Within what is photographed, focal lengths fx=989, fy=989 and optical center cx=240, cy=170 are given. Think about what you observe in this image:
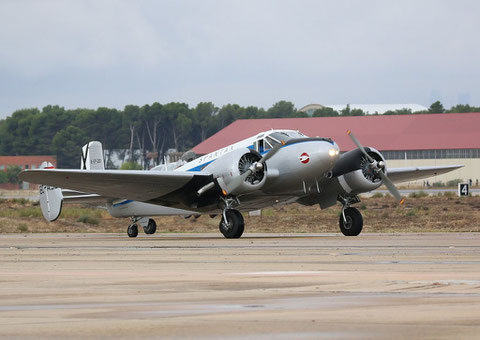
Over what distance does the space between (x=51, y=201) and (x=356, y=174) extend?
12.3 m

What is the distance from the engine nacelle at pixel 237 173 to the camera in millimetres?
31594

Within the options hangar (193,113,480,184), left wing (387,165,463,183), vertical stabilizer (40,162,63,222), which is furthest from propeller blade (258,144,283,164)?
hangar (193,113,480,184)

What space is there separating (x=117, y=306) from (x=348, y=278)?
14.6 ft

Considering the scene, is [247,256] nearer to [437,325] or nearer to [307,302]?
[307,302]

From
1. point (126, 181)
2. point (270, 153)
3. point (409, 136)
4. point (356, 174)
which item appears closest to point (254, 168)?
point (270, 153)

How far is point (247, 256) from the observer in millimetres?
20781

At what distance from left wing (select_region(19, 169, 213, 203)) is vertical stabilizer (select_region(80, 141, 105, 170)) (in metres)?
5.14

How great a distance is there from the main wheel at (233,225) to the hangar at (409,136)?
281ft

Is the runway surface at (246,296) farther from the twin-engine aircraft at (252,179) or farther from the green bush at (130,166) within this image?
the green bush at (130,166)

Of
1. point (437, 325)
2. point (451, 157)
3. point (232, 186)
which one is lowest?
point (437, 325)

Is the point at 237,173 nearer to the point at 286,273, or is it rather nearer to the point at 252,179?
the point at 252,179

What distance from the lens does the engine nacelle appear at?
31594 millimetres

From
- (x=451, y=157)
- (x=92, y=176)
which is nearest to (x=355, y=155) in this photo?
(x=92, y=176)

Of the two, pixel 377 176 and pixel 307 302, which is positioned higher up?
pixel 377 176
